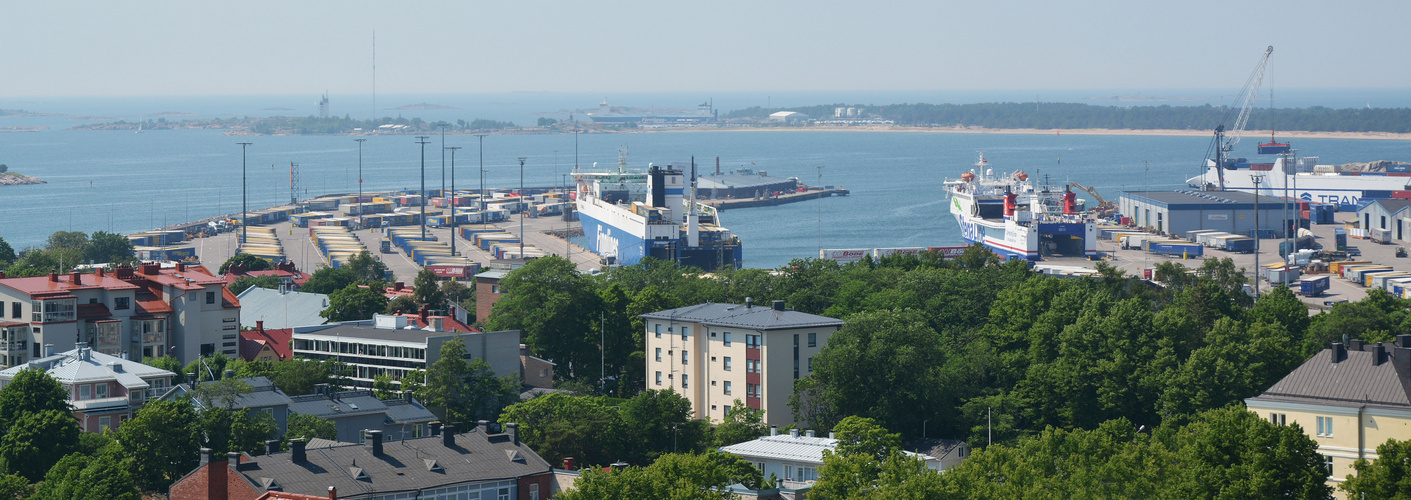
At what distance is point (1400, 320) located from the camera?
43531 millimetres

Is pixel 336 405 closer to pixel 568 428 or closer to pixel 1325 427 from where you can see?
pixel 568 428

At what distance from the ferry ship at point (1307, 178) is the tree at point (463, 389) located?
284ft

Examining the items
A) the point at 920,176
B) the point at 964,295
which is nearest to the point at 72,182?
the point at 920,176

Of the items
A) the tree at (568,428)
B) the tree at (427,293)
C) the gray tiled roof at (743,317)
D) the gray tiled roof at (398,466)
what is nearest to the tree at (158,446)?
the gray tiled roof at (398,466)

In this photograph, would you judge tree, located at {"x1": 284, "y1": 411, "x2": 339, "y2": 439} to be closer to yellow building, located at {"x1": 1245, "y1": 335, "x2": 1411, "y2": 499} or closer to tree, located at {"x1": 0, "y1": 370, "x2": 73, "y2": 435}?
tree, located at {"x1": 0, "y1": 370, "x2": 73, "y2": 435}

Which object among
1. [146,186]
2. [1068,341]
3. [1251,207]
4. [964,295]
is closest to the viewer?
[1068,341]

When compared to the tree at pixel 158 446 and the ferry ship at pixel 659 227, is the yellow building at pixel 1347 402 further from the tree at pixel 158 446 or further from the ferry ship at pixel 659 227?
the ferry ship at pixel 659 227

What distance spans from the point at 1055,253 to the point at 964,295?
144 feet

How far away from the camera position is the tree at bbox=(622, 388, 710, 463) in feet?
113

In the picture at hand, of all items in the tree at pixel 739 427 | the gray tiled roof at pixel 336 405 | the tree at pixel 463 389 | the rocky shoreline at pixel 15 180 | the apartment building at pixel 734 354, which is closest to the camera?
the gray tiled roof at pixel 336 405

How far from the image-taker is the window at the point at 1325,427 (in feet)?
93.4

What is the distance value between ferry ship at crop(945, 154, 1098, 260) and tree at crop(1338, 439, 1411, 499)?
202 feet

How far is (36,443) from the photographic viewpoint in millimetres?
31562

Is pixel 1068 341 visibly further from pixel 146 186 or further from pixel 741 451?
pixel 146 186
